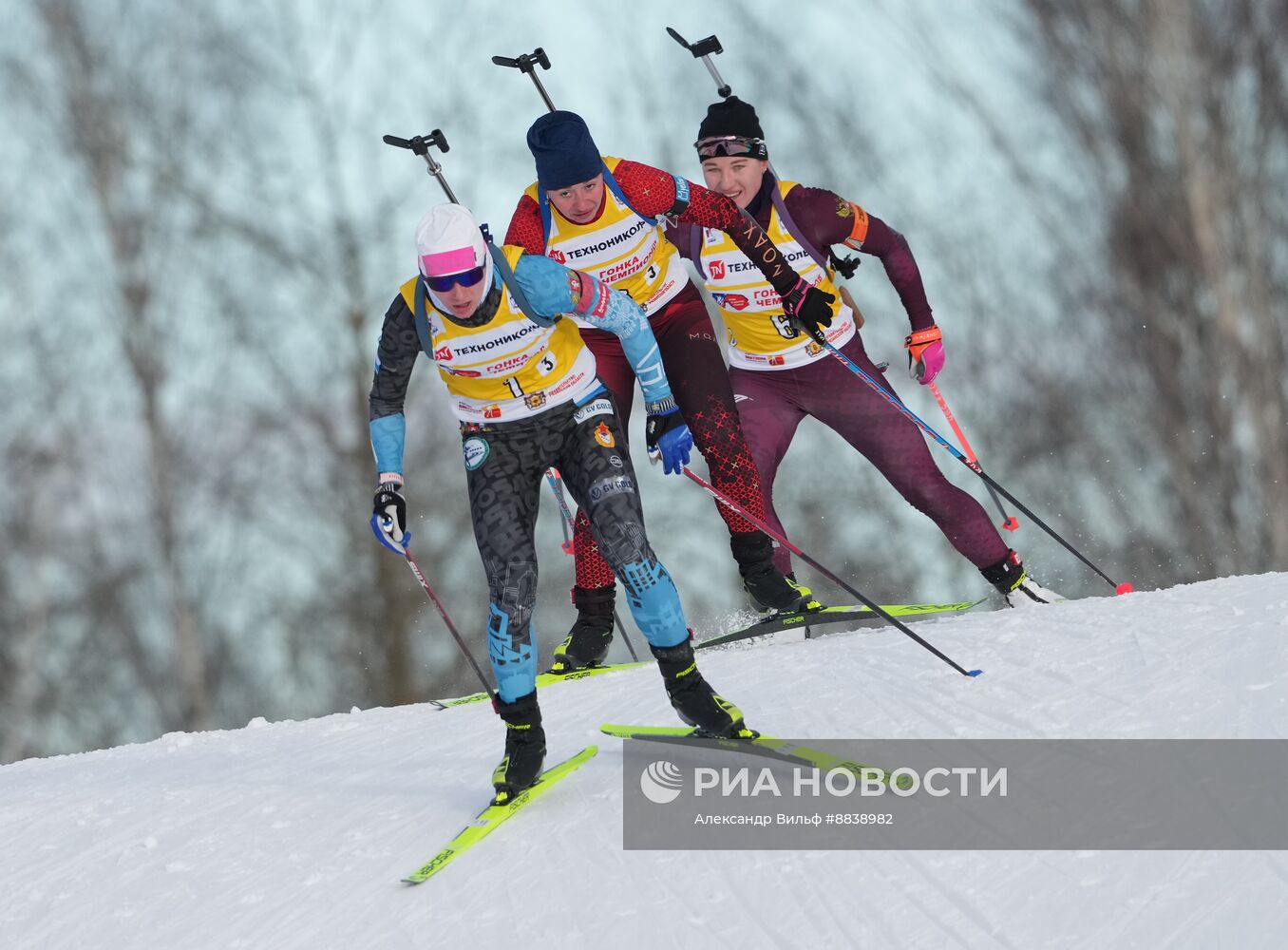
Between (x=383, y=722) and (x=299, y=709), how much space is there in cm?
921

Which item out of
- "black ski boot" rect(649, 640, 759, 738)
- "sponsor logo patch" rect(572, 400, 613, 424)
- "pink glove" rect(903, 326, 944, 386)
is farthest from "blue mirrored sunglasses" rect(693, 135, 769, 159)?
"black ski boot" rect(649, 640, 759, 738)

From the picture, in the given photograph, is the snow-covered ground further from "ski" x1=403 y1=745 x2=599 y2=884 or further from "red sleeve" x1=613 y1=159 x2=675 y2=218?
"red sleeve" x1=613 y1=159 x2=675 y2=218

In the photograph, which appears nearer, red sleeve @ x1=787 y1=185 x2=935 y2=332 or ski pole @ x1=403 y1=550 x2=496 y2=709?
ski pole @ x1=403 y1=550 x2=496 y2=709

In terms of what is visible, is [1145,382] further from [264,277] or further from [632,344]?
[632,344]

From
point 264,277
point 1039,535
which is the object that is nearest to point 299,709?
point 264,277

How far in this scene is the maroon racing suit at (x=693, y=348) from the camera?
537 centimetres

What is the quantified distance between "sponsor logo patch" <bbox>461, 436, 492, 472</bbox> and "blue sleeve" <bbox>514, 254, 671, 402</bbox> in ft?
1.45

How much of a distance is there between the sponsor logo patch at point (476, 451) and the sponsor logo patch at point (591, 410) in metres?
0.29

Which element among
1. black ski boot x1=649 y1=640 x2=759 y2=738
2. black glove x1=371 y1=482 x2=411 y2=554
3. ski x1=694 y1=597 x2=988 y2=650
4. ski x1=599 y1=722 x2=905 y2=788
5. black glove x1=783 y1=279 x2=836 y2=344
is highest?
black glove x1=783 y1=279 x2=836 y2=344

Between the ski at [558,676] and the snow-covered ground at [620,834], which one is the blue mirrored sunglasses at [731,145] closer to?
the snow-covered ground at [620,834]

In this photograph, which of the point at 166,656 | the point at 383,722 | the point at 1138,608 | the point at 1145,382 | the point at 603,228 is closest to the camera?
the point at 603,228

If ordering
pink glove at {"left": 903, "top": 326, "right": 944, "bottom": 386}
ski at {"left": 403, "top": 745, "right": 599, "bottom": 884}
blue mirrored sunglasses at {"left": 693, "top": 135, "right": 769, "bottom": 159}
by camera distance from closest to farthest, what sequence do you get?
1. ski at {"left": 403, "top": 745, "right": 599, "bottom": 884}
2. blue mirrored sunglasses at {"left": 693, "top": 135, "right": 769, "bottom": 159}
3. pink glove at {"left": 903, "top": 326, "right": 944, "bottom": 386}

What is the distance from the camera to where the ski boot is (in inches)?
250

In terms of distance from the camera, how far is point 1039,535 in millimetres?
16219
